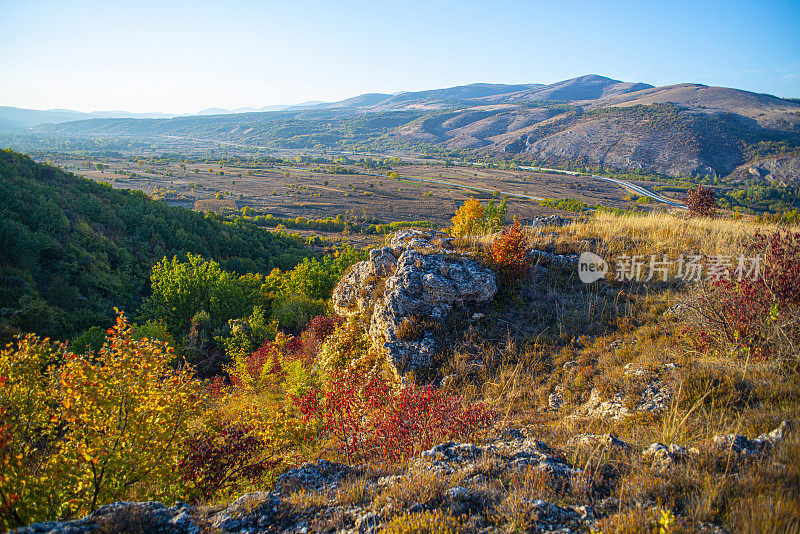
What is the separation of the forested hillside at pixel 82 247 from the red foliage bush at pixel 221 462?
38.6ft

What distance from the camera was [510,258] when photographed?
28.7ft

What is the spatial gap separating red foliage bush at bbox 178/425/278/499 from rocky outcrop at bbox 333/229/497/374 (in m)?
3.01

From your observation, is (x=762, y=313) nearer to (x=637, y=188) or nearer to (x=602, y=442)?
(x=602, y=442)

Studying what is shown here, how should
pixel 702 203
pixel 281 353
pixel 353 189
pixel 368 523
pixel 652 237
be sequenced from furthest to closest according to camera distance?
pixel 353 189 < pixel 702 203 < pixel 652 237 < pixel 281 353 < pixel 368 523

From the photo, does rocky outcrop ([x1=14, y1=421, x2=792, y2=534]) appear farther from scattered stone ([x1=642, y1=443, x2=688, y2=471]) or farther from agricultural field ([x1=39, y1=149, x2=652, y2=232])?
agricultural field ([x1=39, y1=149, x2=652, y2=232])

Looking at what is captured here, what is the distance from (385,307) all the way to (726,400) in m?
5.78

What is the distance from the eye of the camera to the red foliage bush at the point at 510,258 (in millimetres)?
8641

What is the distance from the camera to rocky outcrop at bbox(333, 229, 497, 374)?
294 inches

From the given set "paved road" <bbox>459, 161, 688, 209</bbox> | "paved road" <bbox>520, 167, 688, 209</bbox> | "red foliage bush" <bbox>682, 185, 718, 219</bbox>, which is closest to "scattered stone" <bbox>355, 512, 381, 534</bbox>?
"red foliage bush" <bbox>682, 185, 718, 219</bbox>

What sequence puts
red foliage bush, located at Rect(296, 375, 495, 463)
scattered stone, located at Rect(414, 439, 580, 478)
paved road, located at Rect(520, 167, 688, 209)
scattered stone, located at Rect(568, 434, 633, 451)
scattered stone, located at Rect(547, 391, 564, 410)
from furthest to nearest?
paved road, located at Rect(520, 167, 688, 209) < scattered stone, located at Rect(547, 391, 564, 410) < red foliage bush, located at Rect(296, 375, 495, 463) < scattered stone, located at Rect(568, 434, 633, 451) < scattered stone, located at Rect(414, 439, 580, 478)

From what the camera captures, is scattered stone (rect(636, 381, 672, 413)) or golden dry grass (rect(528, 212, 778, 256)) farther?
golden dry grass (rect(528, 212, 778, 256))

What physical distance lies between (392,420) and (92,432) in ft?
12.3

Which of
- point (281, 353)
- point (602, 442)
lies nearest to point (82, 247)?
point (281, 353)

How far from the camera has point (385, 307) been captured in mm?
8188
